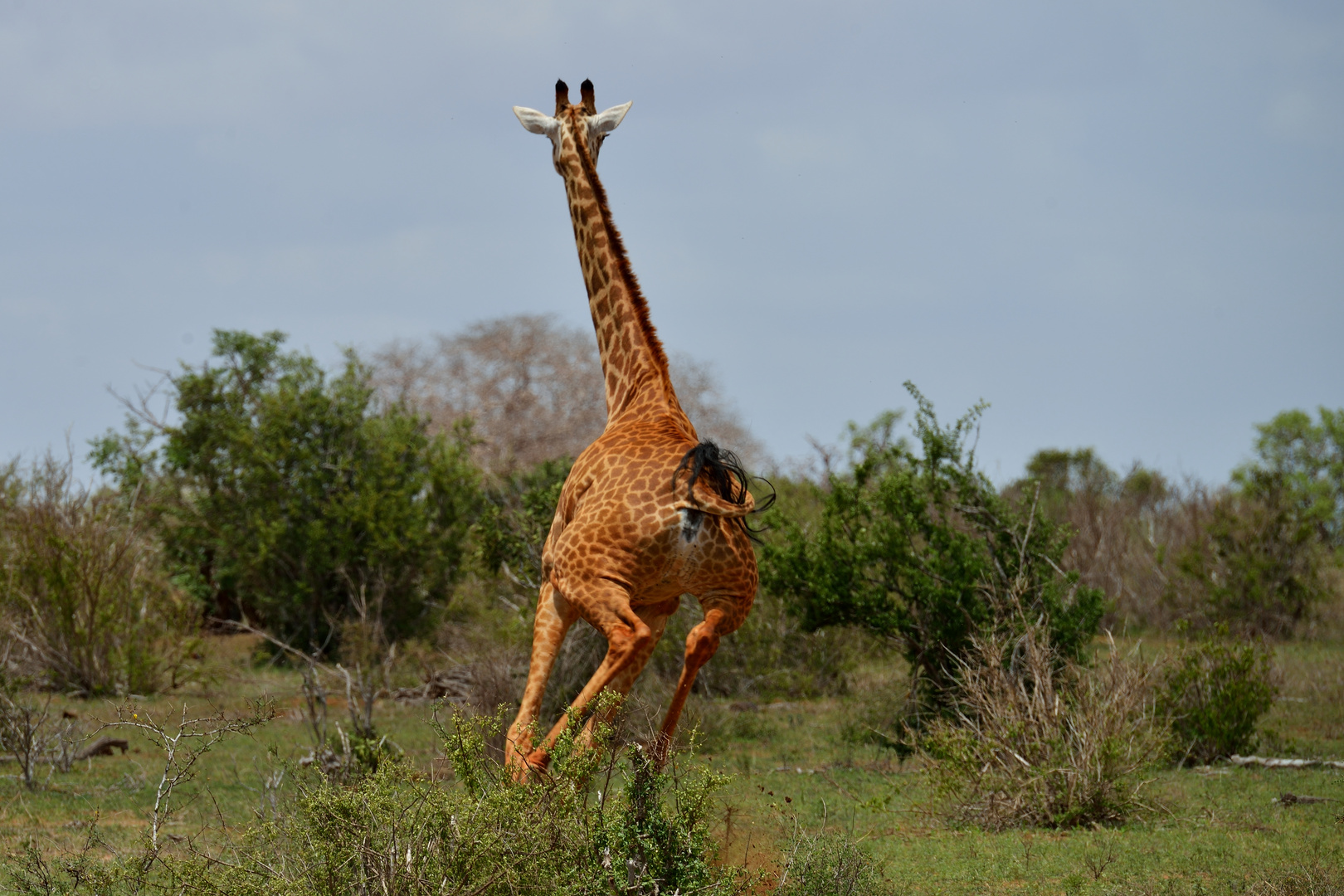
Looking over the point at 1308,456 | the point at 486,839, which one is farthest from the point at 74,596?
the point at 1308,456

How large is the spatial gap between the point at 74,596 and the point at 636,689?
20.8 ft

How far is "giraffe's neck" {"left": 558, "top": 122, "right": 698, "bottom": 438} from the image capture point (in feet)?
20.6

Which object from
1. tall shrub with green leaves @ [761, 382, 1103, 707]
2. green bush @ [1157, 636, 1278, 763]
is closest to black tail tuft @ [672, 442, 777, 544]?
tall shrub with green leaves @ [761, 382, 1103, 707]

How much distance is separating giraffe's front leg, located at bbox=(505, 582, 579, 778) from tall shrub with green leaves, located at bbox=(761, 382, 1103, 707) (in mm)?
4186

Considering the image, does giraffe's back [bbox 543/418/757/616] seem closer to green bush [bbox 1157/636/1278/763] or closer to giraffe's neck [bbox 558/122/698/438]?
giraffe's neck [bbox 558/122/698/438]

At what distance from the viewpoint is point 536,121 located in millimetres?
6625

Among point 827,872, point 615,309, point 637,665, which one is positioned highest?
point 615,309

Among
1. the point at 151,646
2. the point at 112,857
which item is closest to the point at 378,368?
the point at 151,646

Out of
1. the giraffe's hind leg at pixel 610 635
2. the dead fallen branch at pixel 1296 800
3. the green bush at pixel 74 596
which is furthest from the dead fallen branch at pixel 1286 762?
the green bush at pixel 74 596

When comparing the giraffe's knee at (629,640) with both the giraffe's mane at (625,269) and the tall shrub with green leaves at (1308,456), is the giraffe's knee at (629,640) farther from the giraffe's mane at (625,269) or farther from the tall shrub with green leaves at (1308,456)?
the tall shrub with green leaves at (1308,456)

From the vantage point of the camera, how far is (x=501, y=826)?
161 inches

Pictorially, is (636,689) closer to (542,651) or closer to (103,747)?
(103,747)

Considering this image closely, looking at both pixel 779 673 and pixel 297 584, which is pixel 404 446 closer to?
pixel 297 584

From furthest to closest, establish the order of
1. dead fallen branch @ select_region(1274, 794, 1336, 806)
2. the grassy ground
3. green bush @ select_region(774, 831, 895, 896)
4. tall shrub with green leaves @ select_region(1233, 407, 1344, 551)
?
tall shrub with green leaves @ select_region(1233, 407, 1344, 551) → dead fallen branch @ select_region(1274, 794, 1336, 806) → the grassy ground → green bush @ select_region(774, 831, 895, 896)
